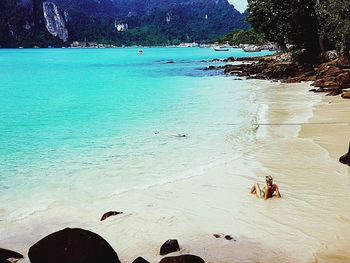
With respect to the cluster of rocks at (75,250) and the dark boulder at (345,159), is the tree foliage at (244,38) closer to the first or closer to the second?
the dark boulder at (345,159)

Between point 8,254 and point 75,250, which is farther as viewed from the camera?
point 8,254

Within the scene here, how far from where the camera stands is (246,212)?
9133mm

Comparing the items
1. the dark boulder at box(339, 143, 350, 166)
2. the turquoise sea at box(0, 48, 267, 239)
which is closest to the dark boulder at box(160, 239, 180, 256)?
the turquoise sea at box(0, 48, 267, 239)

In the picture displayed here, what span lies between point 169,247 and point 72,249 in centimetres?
186

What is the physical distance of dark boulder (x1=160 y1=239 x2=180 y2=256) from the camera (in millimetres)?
7195

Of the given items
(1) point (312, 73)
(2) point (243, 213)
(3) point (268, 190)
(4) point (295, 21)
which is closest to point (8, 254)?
(2) point (243, 213)

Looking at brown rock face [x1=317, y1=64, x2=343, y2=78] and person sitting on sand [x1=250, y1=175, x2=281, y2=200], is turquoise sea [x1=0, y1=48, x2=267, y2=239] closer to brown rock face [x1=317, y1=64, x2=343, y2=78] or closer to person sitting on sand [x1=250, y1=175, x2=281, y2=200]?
person sitting on sand [x1=250, y1=175, x2=281, y2=200]

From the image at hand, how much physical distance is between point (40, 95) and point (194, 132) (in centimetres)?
2403

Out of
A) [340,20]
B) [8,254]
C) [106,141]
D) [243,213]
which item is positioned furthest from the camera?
[340,20]

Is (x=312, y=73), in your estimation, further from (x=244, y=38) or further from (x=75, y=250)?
(x=244, y=38)

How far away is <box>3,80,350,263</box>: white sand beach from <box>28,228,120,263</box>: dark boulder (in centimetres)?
113

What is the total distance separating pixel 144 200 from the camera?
10320mm

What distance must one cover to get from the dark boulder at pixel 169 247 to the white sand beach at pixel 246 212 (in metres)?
0.12

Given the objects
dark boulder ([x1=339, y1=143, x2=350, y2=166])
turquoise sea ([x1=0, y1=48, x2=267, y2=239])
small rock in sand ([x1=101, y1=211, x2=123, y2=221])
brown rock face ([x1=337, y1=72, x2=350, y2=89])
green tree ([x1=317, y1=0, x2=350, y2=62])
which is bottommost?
turquoise sea ([x1=0, y1=48, x2=267, y2=239])
